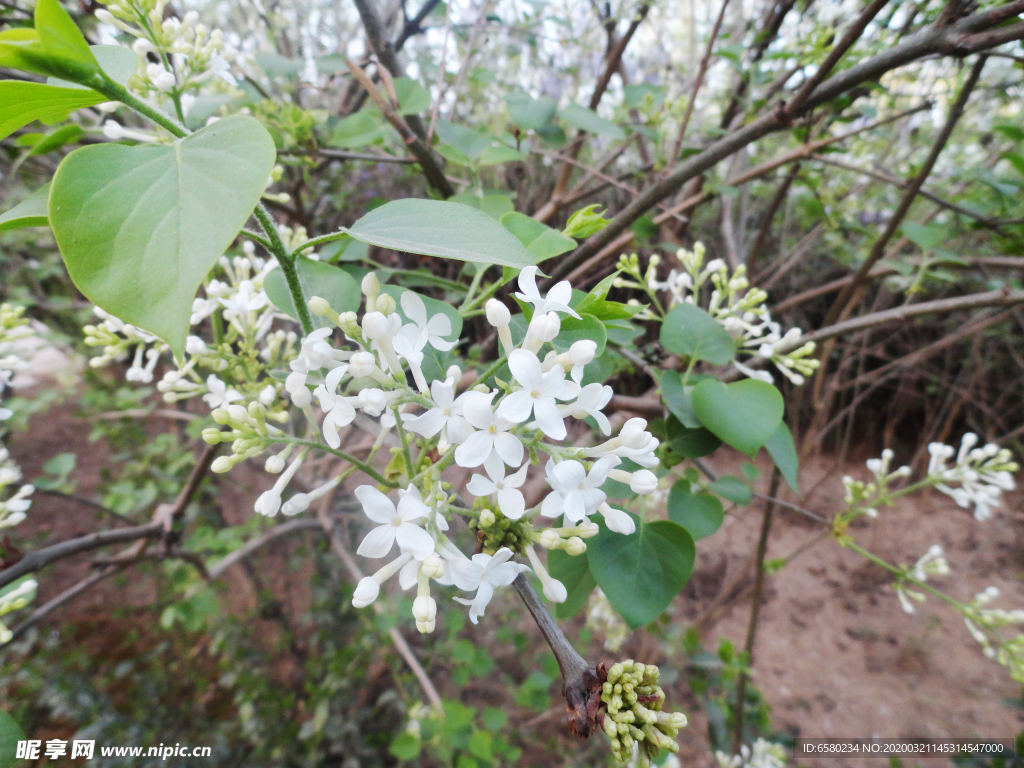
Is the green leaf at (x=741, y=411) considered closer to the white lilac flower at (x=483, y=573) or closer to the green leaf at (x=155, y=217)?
the white lilac flower at (x=483, y=573)

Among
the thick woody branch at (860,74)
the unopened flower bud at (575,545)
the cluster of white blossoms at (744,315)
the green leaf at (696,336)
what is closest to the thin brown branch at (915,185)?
the thick woody branch at (860,74)

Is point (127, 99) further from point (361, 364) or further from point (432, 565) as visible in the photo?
point (432, 565)

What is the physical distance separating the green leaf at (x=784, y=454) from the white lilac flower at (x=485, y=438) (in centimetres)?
47

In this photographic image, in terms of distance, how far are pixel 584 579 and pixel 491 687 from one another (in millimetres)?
2170

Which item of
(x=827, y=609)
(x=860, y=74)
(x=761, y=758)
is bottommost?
(x=827, y=609)

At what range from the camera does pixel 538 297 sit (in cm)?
49

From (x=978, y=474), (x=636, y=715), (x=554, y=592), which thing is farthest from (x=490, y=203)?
(x=978, y=474)

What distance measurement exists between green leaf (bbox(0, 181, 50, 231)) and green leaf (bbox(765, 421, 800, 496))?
859 mm

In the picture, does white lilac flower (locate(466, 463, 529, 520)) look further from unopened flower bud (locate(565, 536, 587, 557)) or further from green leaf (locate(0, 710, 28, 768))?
green leaf (locate(0, 710, 28, 768))

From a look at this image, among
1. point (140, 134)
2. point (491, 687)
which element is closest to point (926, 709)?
point (491, 687)

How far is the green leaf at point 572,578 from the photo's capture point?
667 mm

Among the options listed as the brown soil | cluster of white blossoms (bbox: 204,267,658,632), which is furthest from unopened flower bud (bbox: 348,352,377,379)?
the brown soil

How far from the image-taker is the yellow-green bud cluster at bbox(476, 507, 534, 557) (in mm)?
526

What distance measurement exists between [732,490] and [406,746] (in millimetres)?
1546
